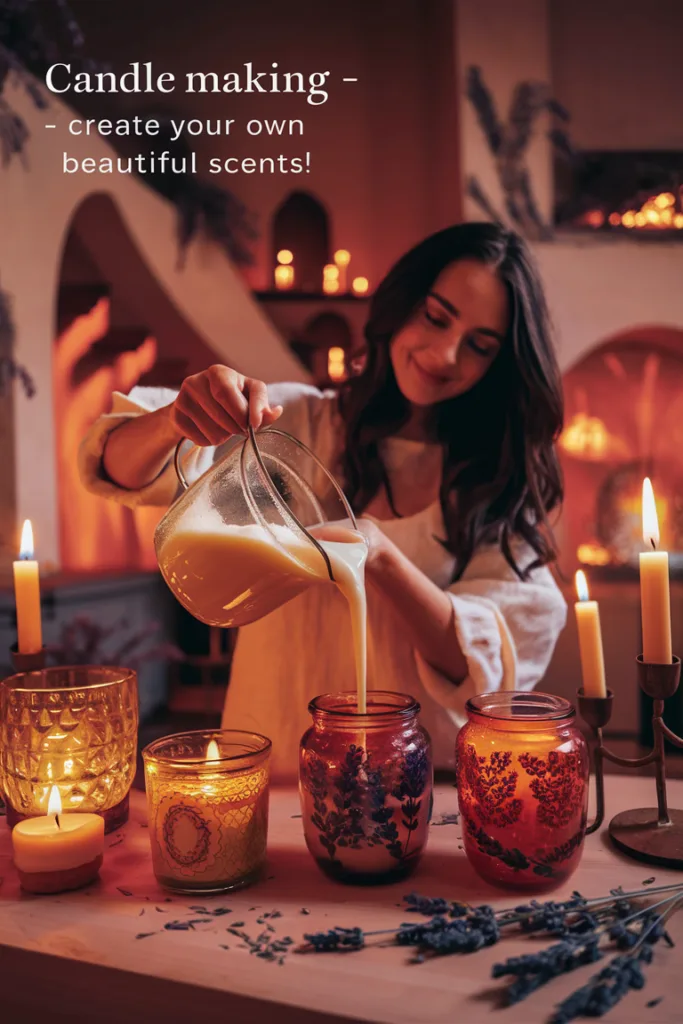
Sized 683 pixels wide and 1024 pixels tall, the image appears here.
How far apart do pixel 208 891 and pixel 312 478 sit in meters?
0.68

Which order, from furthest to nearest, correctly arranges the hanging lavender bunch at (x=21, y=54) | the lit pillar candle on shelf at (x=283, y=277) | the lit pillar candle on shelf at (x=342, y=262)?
the lit pillar candle on shelf at (x=342, y=262) < the lit pillar candle on shelf at (x=283, y=277) < the hanging lavender bunch at (x=21, y=54)

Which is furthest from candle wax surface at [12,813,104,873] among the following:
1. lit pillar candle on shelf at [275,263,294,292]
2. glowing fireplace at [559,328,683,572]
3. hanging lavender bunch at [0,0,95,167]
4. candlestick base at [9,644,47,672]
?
glowing fireplace at [559,328,683,572]

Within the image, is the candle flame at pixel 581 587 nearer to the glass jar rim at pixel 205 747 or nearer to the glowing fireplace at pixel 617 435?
the glass jar rim at pixel 205 747

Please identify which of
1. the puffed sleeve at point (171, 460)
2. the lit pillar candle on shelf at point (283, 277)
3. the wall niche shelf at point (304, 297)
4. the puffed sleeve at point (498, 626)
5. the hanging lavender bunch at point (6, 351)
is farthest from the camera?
the lit pillar candle on shelf at point (283, 277)

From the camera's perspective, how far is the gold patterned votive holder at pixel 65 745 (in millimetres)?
766

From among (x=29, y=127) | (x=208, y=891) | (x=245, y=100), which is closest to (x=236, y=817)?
(x=208, y=891)

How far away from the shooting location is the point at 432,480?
54.5 inches

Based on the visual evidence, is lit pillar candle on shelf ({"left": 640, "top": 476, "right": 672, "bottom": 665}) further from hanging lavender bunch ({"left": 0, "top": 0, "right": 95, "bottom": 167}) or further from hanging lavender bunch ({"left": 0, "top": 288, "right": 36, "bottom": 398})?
hanging lavender bunch ({"left": 0, "top": 288, "right": 36, "bottom": 398})

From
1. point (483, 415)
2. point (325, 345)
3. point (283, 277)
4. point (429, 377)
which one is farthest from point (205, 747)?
point (283, 277)

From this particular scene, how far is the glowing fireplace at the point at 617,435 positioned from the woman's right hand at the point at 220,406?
187 inches

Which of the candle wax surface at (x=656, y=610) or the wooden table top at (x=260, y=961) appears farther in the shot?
the candle wax surface at (x=656, y=610)

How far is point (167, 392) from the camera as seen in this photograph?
4.30 ft

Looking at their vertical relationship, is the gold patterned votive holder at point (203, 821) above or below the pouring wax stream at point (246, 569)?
below

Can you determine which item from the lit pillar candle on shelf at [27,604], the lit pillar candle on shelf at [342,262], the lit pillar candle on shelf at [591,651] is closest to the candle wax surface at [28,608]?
the lit pillar candle on shelf at [27,604]
